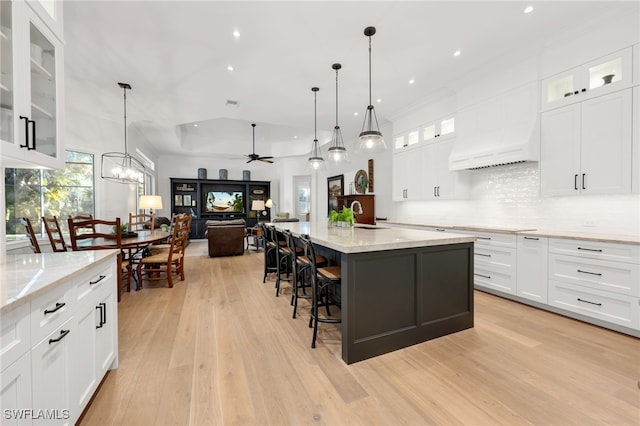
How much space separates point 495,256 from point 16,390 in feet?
14.2

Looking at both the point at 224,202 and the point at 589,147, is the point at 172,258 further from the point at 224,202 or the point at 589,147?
the point at 224,202

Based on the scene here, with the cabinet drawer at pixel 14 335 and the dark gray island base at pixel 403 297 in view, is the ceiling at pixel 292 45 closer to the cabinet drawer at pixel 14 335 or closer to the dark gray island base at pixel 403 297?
the dark gray island base at pixel 403 297

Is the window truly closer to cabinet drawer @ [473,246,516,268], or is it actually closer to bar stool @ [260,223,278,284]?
bar stool @ [260,223,278,284]

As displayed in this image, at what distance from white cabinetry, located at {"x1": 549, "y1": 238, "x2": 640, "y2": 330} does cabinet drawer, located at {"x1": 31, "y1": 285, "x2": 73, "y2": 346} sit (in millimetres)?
4199

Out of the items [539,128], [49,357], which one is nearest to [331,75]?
[539,128]

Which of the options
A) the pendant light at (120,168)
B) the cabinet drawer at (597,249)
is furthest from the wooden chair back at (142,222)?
the cabinet drawer at (597,249)

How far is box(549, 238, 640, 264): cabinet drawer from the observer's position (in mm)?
2496

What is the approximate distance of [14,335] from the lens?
0.98 metres

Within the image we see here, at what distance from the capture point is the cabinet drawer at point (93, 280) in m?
1.49

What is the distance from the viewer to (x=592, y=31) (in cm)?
291

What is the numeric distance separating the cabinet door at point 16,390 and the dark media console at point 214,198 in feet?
30.3

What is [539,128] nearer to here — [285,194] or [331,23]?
[331,23]

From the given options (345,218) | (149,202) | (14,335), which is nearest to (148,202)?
(149,202)

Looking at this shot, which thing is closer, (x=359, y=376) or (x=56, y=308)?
(x=56, y=308)
